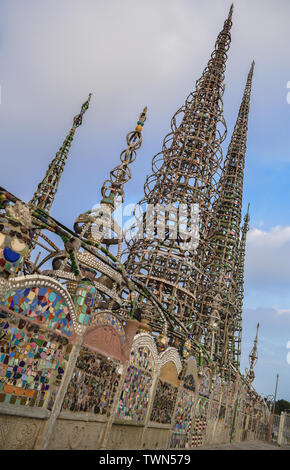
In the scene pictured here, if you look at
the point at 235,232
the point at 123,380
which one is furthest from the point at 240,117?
the point at 123,380

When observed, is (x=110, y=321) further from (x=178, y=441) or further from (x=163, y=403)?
(x=178, y=441)

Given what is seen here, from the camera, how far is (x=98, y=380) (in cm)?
801

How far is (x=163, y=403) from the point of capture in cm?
1100

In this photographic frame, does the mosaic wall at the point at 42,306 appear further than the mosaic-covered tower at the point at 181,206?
No

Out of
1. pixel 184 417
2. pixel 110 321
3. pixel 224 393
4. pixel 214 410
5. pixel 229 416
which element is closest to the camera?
pixel 110 321

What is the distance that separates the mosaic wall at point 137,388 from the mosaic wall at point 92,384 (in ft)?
1.51

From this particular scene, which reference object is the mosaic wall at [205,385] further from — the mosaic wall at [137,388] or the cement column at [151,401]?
the mosaic wall at [137,388]

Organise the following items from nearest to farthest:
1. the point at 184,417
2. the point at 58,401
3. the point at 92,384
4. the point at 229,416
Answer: the point at 58,401 < the point at 92,384 < the point at 184,417 < the point at 229,416

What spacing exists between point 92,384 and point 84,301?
1.76 m

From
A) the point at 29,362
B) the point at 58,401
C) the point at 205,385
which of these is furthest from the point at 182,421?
the point at 29,362

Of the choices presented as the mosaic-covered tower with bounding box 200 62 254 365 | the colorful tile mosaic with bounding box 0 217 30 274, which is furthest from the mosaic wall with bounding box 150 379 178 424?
the mosaic-covered tower with bounding box 200 62 254 365

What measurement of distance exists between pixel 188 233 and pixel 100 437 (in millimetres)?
15297

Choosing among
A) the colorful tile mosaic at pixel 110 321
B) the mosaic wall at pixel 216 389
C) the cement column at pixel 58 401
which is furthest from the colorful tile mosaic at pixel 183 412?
the cement column at pixel 58 401

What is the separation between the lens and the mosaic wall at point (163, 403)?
10.5 metres
